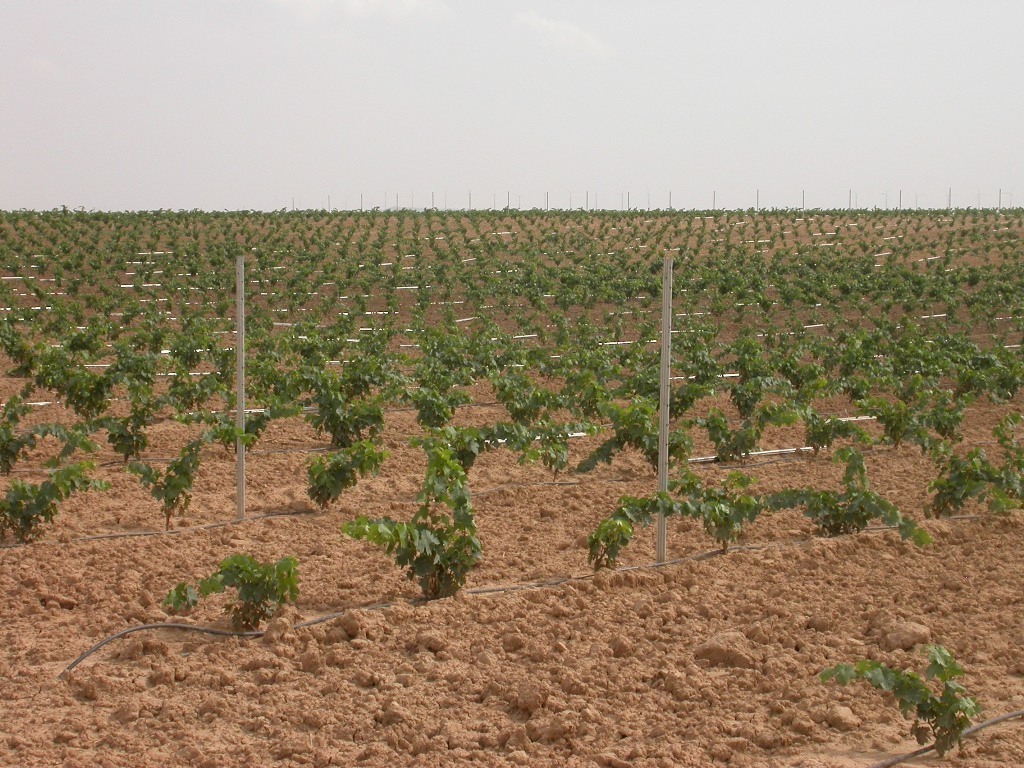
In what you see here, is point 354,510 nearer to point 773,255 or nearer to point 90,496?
point 90,496

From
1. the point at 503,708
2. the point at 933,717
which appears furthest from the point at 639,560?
the point at 933,717

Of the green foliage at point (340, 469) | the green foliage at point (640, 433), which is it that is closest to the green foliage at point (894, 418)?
the green foliage at point (640, 433)

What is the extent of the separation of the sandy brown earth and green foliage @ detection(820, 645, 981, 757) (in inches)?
7.5

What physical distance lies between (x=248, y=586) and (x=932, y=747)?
3740 mm

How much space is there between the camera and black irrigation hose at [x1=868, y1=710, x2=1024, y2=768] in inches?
191

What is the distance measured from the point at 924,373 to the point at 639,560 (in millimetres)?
9609

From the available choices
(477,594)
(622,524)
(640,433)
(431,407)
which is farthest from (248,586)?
(431,407)

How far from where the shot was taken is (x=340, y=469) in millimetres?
9203

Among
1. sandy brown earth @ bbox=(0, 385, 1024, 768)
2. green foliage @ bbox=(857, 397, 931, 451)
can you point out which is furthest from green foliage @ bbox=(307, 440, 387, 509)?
green foliage @ bbox=(857, 397, 931, 451)

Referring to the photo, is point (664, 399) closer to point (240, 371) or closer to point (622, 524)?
point (622, 524)

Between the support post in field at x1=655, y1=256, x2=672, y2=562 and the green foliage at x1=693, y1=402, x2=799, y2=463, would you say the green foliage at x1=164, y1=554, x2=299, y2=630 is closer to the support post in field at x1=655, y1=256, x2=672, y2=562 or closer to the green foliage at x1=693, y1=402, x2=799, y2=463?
the support post in field at x1=655, y1=256, x2=672, y2=562

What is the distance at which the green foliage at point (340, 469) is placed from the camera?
9039mm

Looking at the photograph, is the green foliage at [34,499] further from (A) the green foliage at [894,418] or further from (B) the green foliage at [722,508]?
(A) the green foliage at [894,418]

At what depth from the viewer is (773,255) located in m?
40.4
